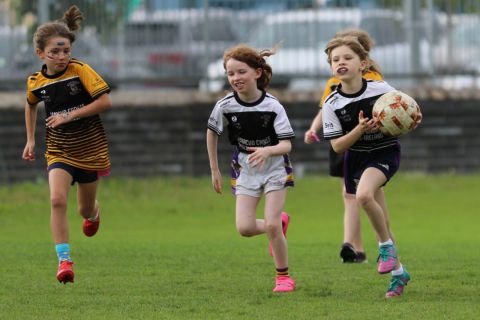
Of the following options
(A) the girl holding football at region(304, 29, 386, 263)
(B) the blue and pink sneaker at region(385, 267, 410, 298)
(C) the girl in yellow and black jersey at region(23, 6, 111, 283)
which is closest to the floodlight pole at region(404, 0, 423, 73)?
(A) the girl holding football at region(304, 29, 386, 263)

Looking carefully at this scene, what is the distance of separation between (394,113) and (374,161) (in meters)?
0.47

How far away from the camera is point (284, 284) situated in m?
8.89

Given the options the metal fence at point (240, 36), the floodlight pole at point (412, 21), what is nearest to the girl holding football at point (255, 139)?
the metal fence at point (240, 36)

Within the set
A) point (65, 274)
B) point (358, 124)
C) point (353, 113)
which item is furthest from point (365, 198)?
point (65, 274)

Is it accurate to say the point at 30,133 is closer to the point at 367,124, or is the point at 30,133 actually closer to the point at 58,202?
the point at 58,202

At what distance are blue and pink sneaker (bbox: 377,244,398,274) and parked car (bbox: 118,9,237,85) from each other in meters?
10.6

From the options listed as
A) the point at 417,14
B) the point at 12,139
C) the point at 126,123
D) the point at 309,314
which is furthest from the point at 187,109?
the point at 309,314

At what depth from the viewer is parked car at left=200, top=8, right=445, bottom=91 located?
19.0 m

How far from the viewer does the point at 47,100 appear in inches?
380

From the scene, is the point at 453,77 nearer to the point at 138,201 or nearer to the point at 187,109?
the point at 187,109

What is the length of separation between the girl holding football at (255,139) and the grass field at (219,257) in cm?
43

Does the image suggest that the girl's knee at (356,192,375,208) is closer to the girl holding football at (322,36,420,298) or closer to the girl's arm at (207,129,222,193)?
the girl holding football at (322,36,420,298)

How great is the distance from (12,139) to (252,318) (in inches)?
449

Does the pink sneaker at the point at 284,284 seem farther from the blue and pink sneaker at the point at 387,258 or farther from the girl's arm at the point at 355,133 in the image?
the girl's arm at the point at 355,133
